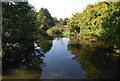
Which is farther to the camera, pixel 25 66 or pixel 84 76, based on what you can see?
pixel 25 66

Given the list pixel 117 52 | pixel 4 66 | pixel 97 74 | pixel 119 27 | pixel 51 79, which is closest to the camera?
pixel 51 79

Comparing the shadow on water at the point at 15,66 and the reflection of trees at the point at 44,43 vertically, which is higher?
the reflection of trees at the point at 44,43

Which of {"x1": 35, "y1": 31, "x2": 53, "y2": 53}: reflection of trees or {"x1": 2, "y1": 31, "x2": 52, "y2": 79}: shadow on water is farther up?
{"x1": 35, "y1": 31, "x2": 53, "y2": 53}: reflection of trees

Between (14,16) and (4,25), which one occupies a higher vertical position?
(14,16)

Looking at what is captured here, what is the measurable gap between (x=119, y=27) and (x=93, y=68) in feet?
20.0

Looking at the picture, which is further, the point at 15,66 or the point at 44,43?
the point at 44,43

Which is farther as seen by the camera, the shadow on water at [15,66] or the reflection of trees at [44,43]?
the reflection of trees at [44,43]

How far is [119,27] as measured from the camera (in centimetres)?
1630

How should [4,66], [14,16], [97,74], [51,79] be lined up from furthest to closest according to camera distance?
[14,16] → [4,66] → [97,74] → [51,79]

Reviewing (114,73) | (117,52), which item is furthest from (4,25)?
(117,52)

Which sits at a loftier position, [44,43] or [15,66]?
[44,43]

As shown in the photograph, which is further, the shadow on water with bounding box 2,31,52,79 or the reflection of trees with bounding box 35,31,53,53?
the reflection of trees with bounding box 35,31,53,53

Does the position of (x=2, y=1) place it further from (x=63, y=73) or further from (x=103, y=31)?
(x=103, y=31)

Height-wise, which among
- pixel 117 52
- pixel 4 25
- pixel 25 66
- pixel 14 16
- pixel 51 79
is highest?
pixel 14 16
